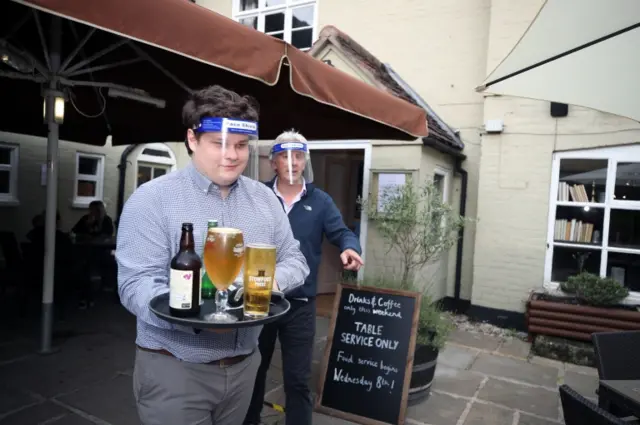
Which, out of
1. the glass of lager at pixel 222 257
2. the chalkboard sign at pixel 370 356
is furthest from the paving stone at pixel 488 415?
the glass of lager at pixel 222 257

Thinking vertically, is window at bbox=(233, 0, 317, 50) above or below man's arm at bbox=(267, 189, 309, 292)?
above

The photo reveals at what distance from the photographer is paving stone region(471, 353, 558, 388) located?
4371mm

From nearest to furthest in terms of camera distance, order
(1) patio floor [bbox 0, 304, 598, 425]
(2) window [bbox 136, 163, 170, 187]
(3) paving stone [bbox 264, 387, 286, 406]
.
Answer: (1) patio floor [bbox 0, 304, 598, 425]
(3) paving stone [bbox 264, 387, 286, 406]
(2) window [bbox 136, 163, 170, 187]

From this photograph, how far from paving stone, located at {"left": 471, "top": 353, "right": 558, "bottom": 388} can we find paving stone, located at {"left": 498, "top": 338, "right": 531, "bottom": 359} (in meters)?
0.21

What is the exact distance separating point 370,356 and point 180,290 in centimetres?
227

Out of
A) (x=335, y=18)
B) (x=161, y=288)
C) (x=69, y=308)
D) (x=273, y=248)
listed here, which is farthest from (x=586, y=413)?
(x=335, y=18)

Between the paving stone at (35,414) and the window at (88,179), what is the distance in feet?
22.3

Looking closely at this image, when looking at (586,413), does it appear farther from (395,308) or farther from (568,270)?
(568,270)

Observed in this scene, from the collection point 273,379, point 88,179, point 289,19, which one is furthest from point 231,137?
point 88,179

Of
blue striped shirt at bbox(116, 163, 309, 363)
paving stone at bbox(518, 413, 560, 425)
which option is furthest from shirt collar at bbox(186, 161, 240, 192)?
paving stone at bbox(518, 413, 560, 425)

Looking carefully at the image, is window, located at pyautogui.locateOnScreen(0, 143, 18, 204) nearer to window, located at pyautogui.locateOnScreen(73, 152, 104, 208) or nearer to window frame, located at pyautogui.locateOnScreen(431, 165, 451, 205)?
window, located at pyautogui.locateOnScreen(73, 152, 104, 208)

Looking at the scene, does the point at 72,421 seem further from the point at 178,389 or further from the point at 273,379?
the point at 178,389

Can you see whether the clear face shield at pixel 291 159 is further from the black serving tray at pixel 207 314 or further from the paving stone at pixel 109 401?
the paving stone at pixel 109 401

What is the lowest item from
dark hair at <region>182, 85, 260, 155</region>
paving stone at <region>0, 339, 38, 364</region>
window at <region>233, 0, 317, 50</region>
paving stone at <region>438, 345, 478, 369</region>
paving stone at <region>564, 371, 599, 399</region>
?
paving stone at <region>438, 345, 478, 369</region>
